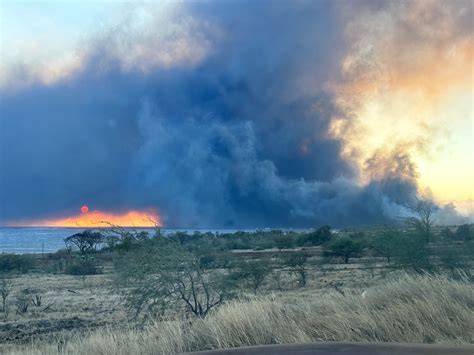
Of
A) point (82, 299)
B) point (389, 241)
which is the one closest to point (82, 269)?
point (82, 299)

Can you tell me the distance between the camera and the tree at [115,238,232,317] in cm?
1681

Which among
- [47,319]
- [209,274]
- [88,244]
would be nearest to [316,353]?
[209,274]

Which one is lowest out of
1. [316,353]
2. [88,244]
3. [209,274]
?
[316,353]

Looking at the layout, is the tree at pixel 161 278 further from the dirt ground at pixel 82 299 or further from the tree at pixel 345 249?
the tree at pixel 345 249

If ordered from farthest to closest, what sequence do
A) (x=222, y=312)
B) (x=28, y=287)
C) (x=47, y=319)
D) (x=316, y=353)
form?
(x=28, y=287), (x=47, y=319), (x=222, y=312), (x=316, y=353)

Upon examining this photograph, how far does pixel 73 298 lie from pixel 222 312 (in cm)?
2071

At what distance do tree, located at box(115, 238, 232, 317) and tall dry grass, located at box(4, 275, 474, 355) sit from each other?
7009mm

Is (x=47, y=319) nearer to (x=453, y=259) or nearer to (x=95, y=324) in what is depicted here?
(x=95, y=324)

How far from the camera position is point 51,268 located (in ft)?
163

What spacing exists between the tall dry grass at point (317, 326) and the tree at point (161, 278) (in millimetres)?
7009

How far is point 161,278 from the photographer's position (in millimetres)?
16844

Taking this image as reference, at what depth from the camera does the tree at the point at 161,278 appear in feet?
55.2

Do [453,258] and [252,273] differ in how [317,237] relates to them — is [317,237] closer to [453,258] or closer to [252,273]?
[252,273]

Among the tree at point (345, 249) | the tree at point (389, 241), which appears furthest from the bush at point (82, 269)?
the tree at point (389, 241)
